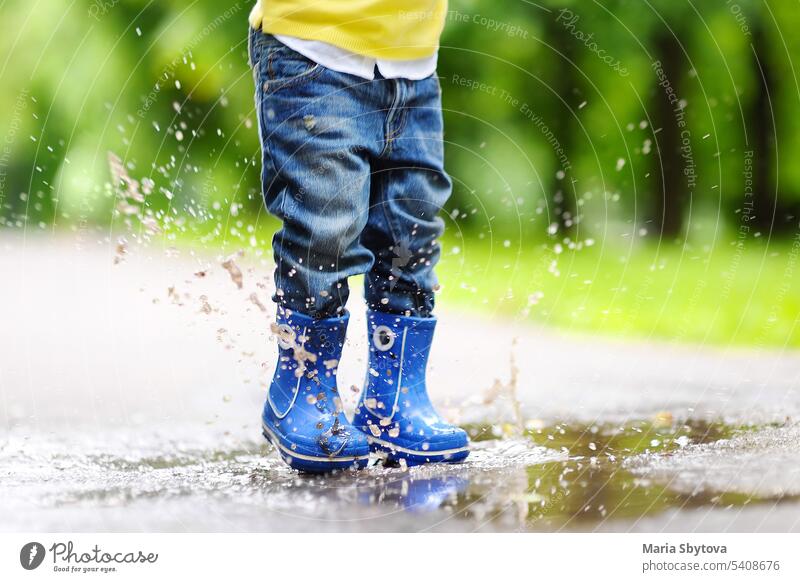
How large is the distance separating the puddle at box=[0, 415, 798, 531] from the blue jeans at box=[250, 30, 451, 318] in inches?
8.7

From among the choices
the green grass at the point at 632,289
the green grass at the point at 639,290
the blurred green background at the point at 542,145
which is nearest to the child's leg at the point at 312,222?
the green grass at the point at 632,289

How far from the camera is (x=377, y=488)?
1183 millimetres

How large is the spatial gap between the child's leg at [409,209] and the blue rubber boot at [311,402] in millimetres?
94

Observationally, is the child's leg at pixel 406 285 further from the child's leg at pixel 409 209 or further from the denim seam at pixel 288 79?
the denim seam at pixel 288 79

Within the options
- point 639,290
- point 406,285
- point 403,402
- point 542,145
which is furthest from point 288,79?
point 542,145

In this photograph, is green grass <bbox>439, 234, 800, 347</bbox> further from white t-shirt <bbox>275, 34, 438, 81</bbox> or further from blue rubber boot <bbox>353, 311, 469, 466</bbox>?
white t-shirt <bbox>275, 34, 438, 81</bbox>

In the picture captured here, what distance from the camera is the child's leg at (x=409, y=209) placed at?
1.29 metres

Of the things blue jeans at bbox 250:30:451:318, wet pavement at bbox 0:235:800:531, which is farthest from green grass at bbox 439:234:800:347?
blue jeans at bbox 250:30:451:318

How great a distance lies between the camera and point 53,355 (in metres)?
2.04

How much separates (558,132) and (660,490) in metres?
2.53

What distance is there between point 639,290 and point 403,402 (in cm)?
142

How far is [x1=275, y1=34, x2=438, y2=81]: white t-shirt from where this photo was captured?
1.20 m

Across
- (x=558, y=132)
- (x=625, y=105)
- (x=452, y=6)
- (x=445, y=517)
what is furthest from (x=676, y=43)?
(x=445, y=517)

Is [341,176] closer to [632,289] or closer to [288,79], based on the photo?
[288,79]
